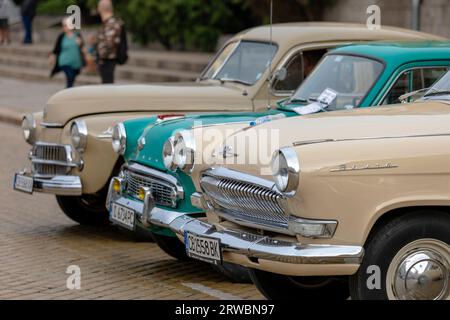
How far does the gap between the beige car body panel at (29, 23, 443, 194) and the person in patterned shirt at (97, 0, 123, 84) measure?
214 inches

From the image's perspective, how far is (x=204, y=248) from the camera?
6539 millimetres

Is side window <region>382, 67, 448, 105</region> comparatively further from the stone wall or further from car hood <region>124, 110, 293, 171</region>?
the stone wall

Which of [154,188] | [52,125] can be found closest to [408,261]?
[154,188]

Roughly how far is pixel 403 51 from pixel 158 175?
1990 millimetres

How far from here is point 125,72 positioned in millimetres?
23797

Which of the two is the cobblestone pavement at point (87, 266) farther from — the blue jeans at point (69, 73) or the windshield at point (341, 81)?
the blue jeans at point (69, 73)

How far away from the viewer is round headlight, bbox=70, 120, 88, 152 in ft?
30.3

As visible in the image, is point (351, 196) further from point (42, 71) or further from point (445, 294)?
point (42, 71)

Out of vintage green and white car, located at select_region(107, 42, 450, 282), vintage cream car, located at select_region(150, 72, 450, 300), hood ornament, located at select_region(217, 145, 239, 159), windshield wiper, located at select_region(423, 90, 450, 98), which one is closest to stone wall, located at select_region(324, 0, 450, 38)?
vintage green and white car, located at select_region(107, 42, 450, 282)

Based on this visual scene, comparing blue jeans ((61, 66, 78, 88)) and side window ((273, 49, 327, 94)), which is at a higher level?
side window ((273, 49, 327, 94))

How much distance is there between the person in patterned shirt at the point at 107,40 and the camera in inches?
607

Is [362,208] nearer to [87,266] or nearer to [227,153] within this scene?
[227,153]
